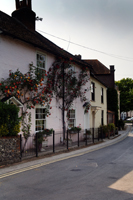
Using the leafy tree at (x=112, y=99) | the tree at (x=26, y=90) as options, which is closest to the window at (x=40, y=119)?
the tree at (x=26, y=90)

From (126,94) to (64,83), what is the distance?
45.4 meters

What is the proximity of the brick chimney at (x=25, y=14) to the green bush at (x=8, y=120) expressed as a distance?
9004 millimetres

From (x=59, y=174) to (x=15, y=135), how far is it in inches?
120

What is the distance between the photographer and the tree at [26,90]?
11.0 meters

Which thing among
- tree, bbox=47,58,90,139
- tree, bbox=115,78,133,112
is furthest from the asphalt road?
tree, bbox=115,78,133,112

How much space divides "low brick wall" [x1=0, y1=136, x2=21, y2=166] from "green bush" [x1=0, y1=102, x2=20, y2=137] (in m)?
0.28

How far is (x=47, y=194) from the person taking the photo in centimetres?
543

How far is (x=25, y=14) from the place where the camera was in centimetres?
1598

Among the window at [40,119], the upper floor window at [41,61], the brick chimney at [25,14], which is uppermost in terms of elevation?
the brick chimney at [25,14]

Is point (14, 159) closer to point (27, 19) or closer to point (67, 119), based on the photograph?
point (67, 119)

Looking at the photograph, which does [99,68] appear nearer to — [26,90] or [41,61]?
[41,61]

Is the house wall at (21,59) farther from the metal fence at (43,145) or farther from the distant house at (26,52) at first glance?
the metal fence at (43,145)

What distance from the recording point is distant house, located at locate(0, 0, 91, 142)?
37.7 feet

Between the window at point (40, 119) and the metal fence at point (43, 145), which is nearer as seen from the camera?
the metal fence at point (43, 145)
